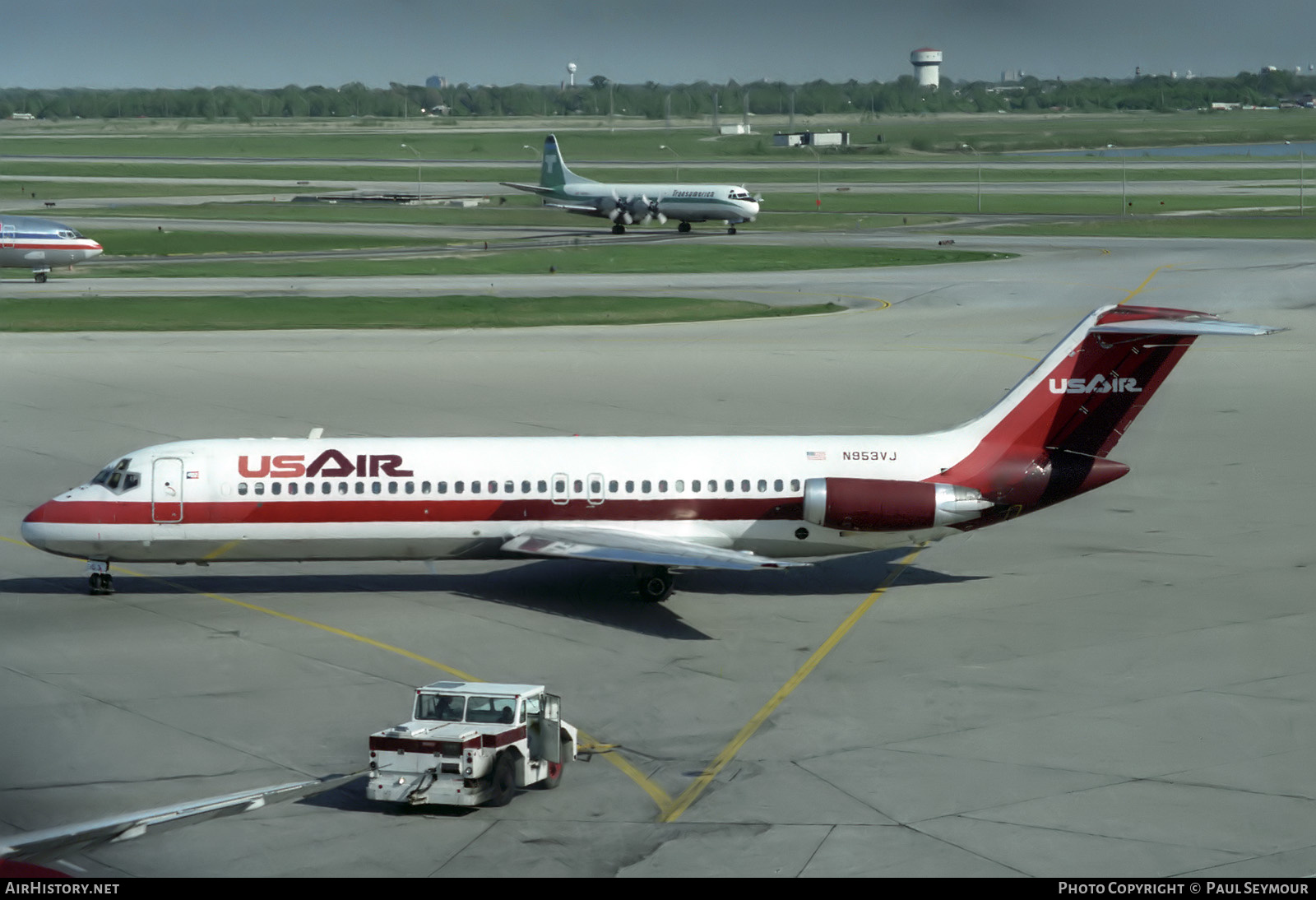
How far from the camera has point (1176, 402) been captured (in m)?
52.3

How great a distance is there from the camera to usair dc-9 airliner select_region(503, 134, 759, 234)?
111188 mm

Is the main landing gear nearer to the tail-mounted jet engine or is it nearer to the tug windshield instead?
the tail-mounted jet engine

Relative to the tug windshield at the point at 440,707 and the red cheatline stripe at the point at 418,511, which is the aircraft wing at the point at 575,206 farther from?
the tug windshield at the point at 440,707

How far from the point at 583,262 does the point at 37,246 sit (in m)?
31.4

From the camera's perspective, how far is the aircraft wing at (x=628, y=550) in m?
29.0

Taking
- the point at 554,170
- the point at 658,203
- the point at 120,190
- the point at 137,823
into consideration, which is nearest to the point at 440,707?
the point at 137,823

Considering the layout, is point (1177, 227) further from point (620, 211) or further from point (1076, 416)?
point (1076, 416)

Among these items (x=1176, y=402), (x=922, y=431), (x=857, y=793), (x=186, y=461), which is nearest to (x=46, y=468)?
(x=186, y=461)

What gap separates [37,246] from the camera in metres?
83.2

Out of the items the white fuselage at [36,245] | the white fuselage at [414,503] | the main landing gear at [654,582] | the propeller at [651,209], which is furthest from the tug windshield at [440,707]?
the propeller at [651,209]

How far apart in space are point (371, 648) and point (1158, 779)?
1416 centimetres

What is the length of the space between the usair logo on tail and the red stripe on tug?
0.06 feet

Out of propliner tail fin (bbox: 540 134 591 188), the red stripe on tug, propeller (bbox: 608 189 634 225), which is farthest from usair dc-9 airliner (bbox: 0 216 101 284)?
the red stripe on tug

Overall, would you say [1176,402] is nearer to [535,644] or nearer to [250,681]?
[535,644]
